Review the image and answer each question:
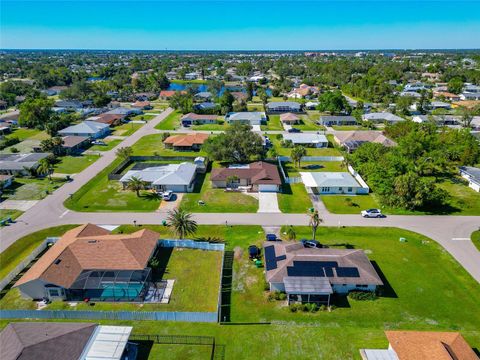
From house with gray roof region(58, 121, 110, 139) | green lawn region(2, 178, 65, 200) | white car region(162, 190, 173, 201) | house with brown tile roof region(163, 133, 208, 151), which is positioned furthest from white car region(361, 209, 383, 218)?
house with gray roof region(58, 121, 110, 139)

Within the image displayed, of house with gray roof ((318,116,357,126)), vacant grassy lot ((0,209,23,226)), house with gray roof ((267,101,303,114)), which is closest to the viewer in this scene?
vacant grassy lot ((0,209,23,226))

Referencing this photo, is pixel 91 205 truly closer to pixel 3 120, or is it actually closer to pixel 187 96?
pixel 3 120

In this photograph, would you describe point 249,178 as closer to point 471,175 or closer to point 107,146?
point 471,175

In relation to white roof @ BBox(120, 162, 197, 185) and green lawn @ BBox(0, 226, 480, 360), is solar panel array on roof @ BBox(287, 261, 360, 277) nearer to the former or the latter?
green lawn @ BBox(0, 226, 480, 360)

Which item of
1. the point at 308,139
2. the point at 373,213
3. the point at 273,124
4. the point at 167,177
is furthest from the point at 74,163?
the point at 373,213

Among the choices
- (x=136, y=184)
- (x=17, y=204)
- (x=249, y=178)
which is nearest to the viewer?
(x=17, y=204)

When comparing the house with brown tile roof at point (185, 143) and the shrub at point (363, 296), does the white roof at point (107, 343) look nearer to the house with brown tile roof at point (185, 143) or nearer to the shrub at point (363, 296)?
the shrub at point (363, 296)

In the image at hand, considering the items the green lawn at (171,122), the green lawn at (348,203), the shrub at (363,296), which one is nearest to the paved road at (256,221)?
the green lawn at (348,203)
